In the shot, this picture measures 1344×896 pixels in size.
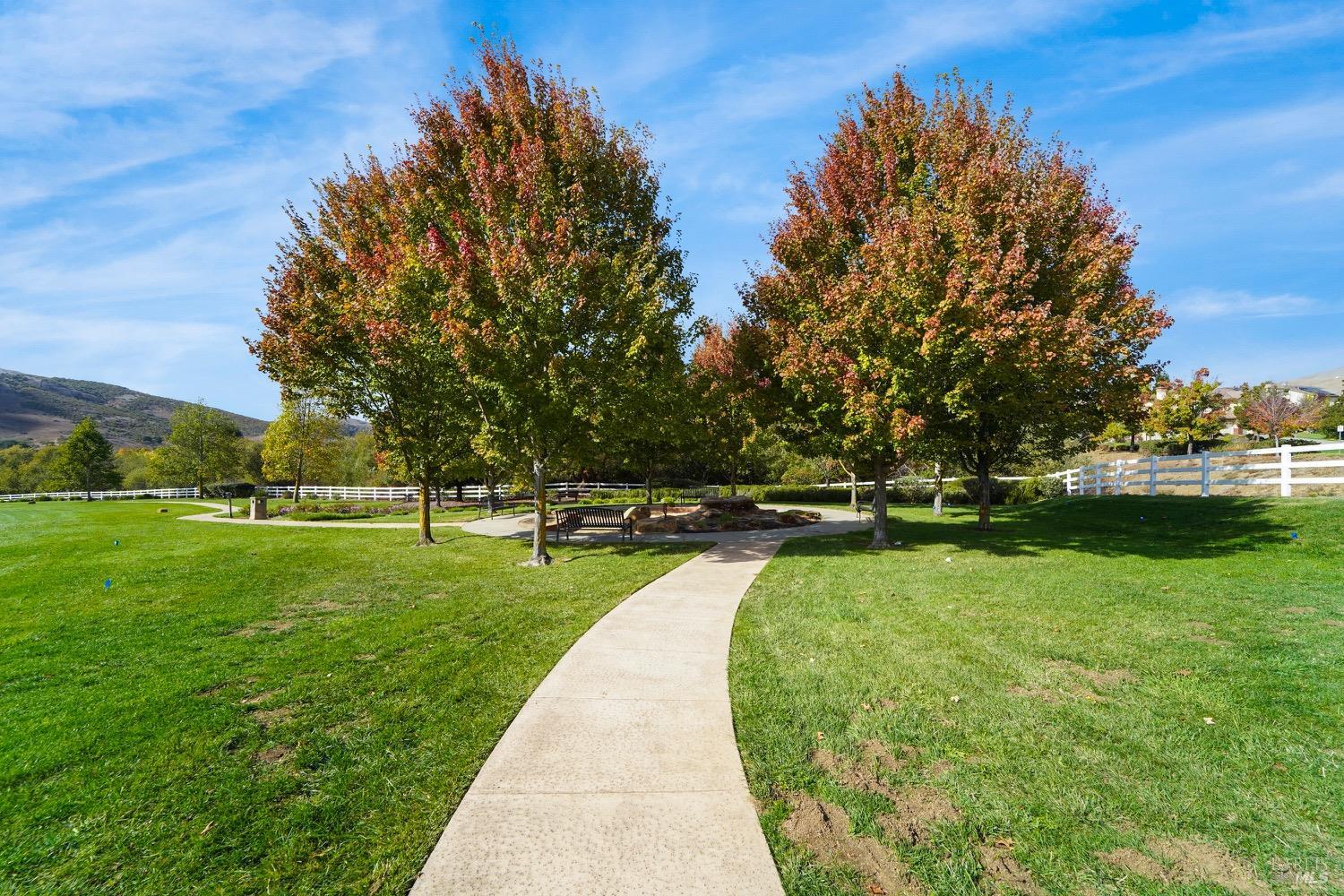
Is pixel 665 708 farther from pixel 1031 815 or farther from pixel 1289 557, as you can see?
pixel 1289 557

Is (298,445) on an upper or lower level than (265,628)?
upper

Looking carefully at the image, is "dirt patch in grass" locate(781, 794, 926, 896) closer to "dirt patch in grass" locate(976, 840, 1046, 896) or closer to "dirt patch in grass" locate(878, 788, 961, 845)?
"dirt patch in grass" locate(878, 788, 961, 845)

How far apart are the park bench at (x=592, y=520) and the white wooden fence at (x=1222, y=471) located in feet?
57.7

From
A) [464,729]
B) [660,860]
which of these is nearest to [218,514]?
[464,729]

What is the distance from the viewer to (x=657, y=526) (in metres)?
20.0

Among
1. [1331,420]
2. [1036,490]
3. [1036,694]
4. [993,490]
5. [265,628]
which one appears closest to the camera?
[1036,694]

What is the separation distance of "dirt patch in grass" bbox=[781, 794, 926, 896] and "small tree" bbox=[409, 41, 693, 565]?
32.1ft

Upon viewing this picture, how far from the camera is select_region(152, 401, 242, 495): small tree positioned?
54.7 metres

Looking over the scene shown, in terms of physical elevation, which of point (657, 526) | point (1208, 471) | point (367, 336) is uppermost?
point (367, 336)

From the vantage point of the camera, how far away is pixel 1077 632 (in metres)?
6.69

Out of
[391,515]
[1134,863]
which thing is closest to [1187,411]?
[1134,863]

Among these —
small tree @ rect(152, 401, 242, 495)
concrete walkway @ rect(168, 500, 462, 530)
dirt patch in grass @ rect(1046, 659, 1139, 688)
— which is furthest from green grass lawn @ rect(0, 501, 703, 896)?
small tree @ rect(152, 401, 242, 495)

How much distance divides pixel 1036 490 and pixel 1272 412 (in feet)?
108

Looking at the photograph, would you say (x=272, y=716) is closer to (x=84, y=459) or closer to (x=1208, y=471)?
(x=1208, y=471)
